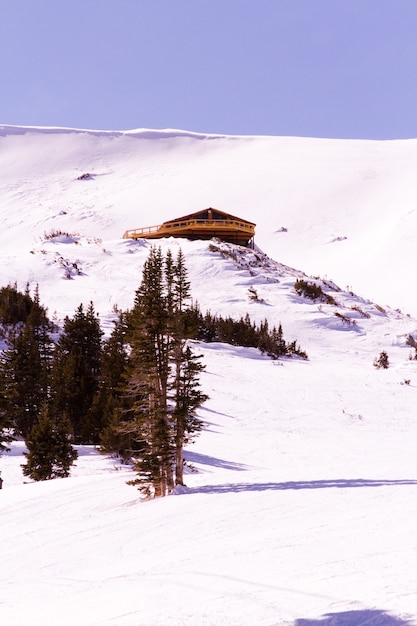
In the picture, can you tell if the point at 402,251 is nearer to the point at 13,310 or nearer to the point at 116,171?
the point at 13,310

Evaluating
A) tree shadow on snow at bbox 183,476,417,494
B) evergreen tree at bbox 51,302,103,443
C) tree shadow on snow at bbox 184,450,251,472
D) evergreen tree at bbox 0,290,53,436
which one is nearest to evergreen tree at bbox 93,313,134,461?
evergreen tree at bbox 51,302,103,443

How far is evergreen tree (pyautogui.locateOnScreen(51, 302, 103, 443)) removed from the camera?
22078 mm

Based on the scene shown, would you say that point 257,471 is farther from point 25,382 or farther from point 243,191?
point 243,191

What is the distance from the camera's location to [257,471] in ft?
49.9

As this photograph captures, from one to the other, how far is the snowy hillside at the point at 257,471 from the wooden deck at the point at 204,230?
12.4 feet

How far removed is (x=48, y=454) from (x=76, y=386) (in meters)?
5.53

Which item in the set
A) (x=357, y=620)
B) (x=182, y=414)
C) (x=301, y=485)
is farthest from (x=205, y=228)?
(x=357, y=620)

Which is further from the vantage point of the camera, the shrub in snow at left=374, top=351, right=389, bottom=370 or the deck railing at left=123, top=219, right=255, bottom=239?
the deck railing at left=123, top=219, right=255, bottom=239

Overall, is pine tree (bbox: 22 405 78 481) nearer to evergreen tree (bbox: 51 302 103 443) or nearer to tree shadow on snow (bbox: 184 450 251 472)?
tree shadow on snow (bbox: 184 450 251 472)

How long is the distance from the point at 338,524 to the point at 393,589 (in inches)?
128

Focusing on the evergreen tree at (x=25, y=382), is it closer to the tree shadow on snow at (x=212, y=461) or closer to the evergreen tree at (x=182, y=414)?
the tree shadow on snow at (x=212, y=461)

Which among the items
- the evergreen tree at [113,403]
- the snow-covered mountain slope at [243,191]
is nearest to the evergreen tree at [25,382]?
the evergreen tree at [113,403]

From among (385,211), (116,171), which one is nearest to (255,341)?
(385,211)

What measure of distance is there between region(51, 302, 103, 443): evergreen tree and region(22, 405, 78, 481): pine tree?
381 cm
